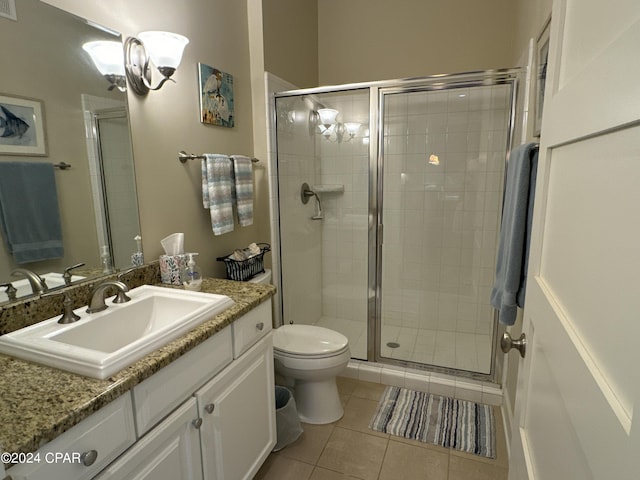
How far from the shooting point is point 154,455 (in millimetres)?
1007

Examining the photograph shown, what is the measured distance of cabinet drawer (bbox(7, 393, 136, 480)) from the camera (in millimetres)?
717

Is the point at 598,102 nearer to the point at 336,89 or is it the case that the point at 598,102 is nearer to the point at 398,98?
the point at 336,89

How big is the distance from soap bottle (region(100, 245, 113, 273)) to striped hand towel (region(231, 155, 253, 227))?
752mm

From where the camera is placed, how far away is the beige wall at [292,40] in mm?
2344

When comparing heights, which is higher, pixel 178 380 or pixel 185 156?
pixel 185 156

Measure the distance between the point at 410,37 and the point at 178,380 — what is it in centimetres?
292

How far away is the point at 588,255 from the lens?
1.79ft

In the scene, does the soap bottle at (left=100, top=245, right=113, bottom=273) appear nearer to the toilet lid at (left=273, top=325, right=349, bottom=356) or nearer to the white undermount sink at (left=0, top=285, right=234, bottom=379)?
the white undermount sink at (left=0, top=285, right=234, bottom=379)

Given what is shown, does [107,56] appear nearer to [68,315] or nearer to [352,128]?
[68,315]

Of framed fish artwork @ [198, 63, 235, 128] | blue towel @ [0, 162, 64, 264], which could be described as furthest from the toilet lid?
framed fish artwork @ [198, 63, 235, 128]

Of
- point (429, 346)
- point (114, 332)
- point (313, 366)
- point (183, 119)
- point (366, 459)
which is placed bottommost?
point (366, 459)

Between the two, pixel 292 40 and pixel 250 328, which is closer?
pixel 250 328

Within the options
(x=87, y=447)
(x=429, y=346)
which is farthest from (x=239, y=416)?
(x=429, y=346)

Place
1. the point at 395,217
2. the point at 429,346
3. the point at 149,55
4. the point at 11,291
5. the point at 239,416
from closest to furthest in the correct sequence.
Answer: the point at 11,291 → the point at 239,416 → the point at 149,55 → the point at 429,346 → the point at 395,217
